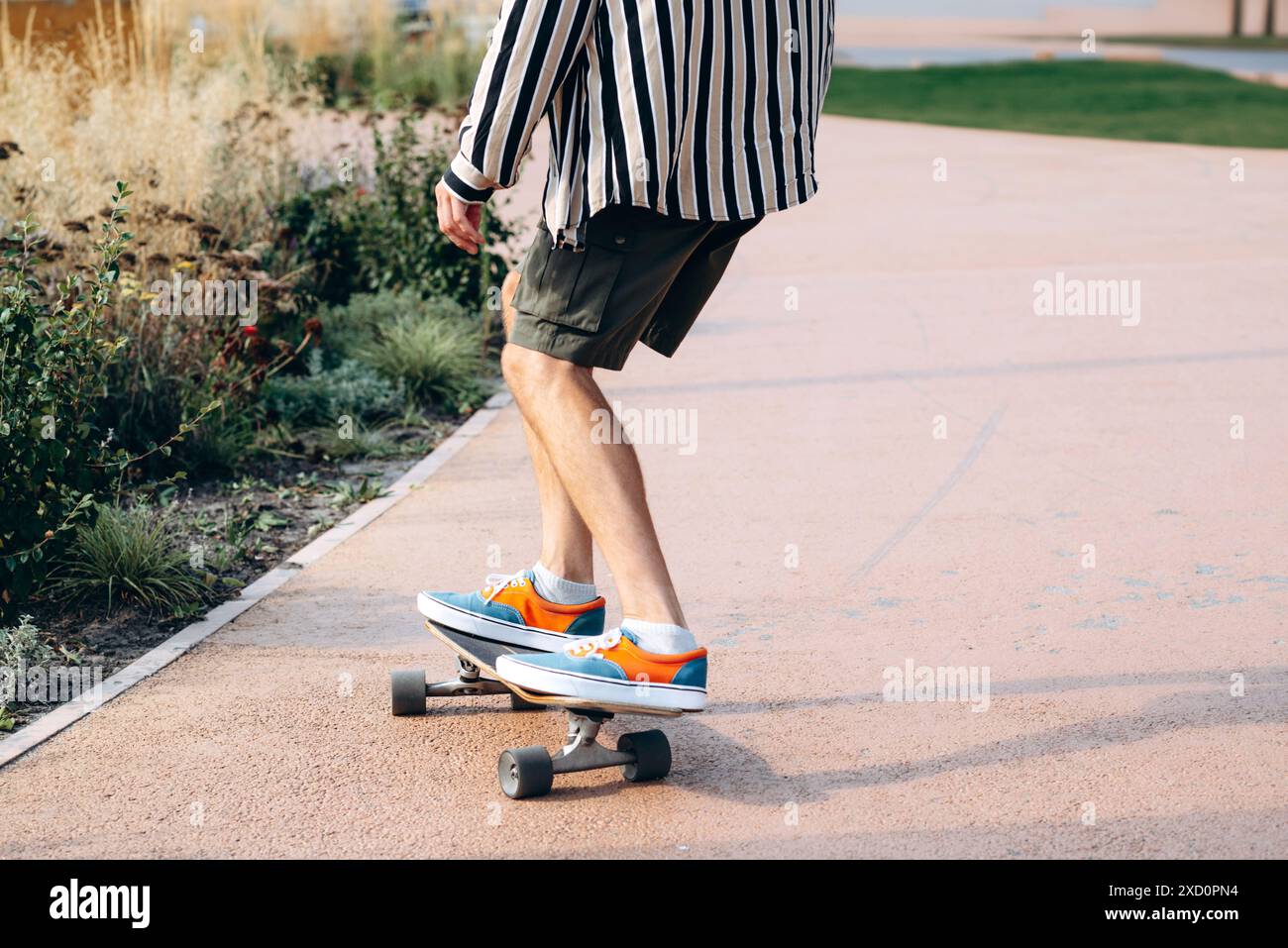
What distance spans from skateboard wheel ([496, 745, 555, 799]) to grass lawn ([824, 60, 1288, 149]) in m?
16.3

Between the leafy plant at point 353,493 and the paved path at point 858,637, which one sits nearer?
the paved path at point 858,637

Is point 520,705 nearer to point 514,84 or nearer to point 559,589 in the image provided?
point 559,589

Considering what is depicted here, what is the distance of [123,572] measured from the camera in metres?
4.98

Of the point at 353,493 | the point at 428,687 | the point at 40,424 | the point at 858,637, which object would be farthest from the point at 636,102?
the point at 353,493

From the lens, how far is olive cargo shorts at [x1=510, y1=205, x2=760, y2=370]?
11.7 feet

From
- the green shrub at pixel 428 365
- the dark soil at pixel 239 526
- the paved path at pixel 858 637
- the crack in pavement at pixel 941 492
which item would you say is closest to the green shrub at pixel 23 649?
the dark soil at pixel 239 526

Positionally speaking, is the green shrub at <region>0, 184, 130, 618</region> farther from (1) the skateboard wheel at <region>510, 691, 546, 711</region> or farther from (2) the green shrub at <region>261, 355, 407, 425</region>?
(2) the green shrub at <region>261, 355, 407, 425</region>

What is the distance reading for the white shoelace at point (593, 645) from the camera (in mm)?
3611

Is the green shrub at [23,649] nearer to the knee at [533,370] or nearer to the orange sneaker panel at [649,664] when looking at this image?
the knee at [533,370]

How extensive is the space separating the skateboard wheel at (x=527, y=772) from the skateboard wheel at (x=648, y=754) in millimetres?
196

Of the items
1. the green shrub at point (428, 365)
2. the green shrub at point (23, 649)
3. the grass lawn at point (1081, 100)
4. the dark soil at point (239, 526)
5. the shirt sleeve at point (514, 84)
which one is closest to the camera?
the shirt sleeve at point (514, 84)
